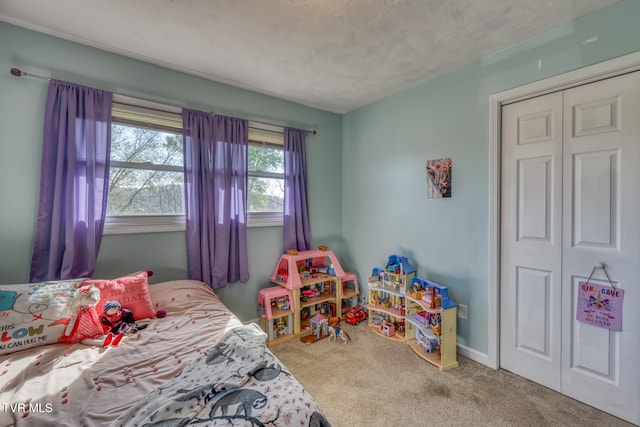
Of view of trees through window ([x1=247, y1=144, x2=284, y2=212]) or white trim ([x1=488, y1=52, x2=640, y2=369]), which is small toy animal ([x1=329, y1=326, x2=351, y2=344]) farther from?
view of trees through window ([x1=247, y1=144, x2=284, y2=212])

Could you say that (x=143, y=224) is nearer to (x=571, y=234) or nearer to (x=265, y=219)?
(x=265, y=219)

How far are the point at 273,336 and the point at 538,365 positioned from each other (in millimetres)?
2193

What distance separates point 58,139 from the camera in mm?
1829

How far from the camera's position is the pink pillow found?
171cm

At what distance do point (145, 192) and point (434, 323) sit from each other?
277 centimetres

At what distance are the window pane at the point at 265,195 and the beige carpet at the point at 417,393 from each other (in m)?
1.49

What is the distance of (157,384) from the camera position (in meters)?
1.13

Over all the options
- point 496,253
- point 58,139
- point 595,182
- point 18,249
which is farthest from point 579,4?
point 18,249

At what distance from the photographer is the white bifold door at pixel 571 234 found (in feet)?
5.19

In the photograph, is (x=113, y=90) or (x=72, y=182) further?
(x=113, y=90)

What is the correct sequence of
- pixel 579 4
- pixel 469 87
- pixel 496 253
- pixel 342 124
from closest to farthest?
pixel 579 4, pixel 496 253, pixel 469 87, pixel 342 124

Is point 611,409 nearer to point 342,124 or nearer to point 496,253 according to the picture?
point 496,253

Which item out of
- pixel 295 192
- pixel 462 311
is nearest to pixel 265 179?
pixel 295 192

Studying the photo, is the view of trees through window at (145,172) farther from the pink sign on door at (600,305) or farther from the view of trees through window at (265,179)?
the pink sign on door at (600,305)
